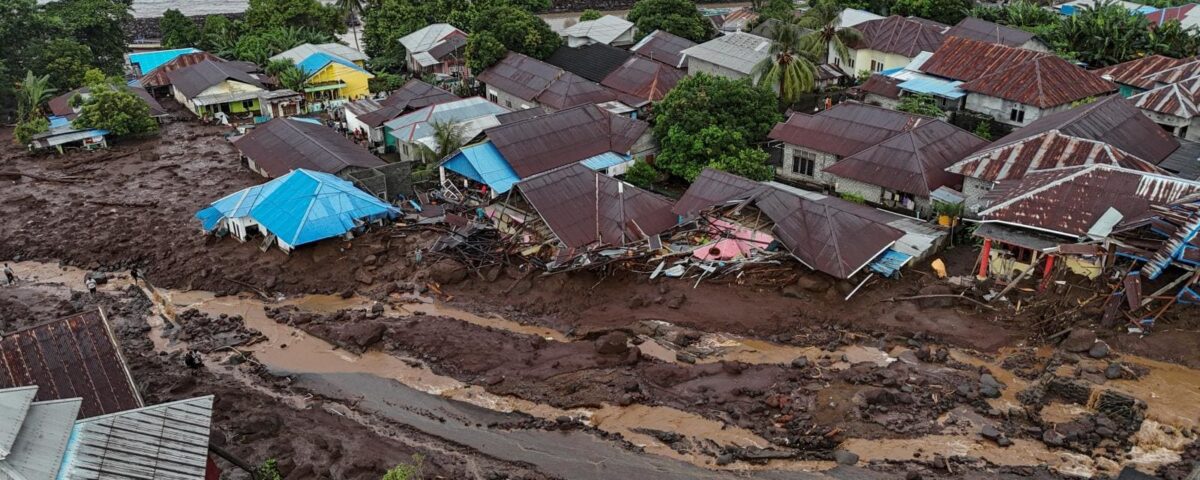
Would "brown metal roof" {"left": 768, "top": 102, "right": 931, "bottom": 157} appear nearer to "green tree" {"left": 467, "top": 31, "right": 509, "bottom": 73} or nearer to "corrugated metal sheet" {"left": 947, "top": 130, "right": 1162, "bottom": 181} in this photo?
"corrugated metal sheet" {"left": 947, "top": 130, "right": 1162, "bottom": 181}

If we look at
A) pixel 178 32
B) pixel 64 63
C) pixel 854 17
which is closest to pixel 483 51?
pixel 64 63

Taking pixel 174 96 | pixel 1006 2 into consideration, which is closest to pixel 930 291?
pixel 174 96

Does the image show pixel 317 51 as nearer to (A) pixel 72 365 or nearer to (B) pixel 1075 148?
(A) pixel 72 365

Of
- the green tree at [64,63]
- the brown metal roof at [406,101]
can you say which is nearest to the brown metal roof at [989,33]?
the brown metal roof at [406,101]

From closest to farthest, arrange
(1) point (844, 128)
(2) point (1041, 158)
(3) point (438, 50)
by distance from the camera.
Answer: (2) point (1041, 158) → (1) point (844, 128) → (3) point (438, 50)

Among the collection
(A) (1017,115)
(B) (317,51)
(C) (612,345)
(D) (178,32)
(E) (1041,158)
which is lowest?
(C) (612,345)

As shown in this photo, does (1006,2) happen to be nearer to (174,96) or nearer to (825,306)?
(825,306)
